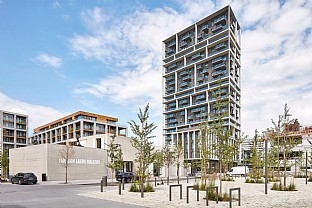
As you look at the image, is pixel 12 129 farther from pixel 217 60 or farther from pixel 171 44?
pixel 217 60

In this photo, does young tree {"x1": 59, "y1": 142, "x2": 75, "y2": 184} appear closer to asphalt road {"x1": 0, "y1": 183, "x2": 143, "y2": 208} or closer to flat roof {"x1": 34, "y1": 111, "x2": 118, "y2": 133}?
asphalt road {"x1": 0, "y1": 183, "x2": 143, "y2": 208}

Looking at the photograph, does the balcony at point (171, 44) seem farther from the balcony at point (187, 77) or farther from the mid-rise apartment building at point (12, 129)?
the mid-rise apartment building at point (12, 129)

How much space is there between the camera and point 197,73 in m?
102

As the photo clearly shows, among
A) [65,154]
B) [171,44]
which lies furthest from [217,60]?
[65,154]

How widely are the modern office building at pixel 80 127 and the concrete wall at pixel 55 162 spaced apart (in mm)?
43881

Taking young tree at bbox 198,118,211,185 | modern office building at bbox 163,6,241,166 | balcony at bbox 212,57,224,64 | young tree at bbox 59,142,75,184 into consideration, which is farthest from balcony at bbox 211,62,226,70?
young tree at bbox 198,118,211,185

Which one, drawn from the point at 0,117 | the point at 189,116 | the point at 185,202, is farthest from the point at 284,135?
the point at 0,117

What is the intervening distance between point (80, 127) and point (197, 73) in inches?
1619

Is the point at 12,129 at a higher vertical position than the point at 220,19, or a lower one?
lower

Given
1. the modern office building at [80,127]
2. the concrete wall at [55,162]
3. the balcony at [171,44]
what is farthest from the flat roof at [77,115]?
the concrete wall at [55,162]

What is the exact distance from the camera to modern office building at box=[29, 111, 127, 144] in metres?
92.9

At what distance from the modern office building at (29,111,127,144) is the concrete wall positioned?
43881 mm

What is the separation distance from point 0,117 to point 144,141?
296 ft

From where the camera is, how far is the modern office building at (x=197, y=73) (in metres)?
90.8
